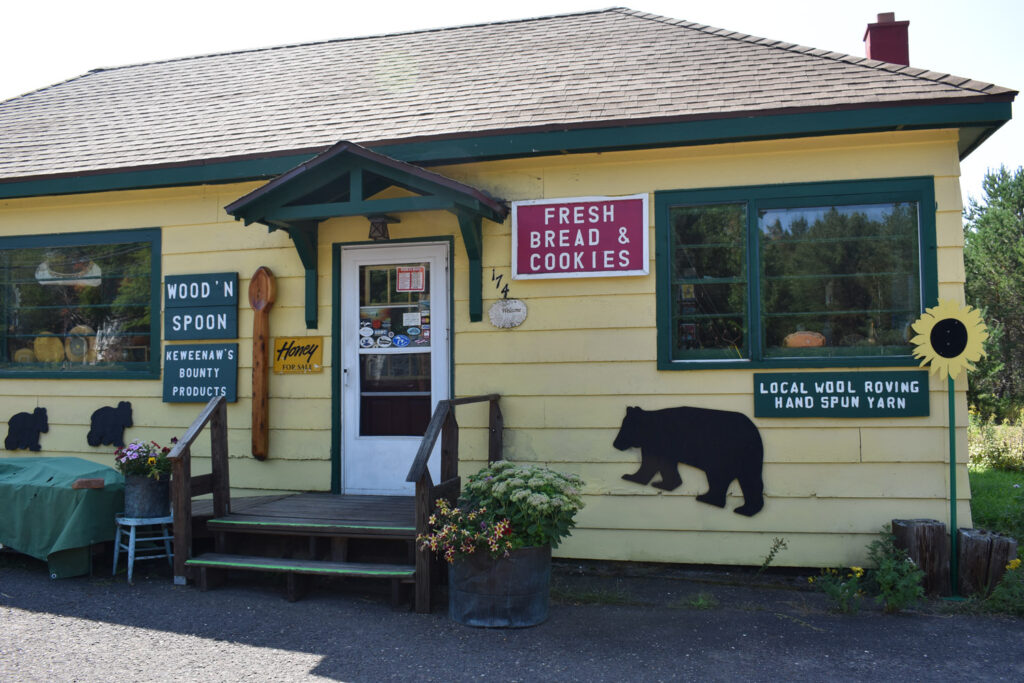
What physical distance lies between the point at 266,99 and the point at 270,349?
8.97 ft

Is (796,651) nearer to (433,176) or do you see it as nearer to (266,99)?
(433,176)

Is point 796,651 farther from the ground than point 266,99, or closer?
closer

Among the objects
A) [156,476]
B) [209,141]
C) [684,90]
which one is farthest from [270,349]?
[684,90]

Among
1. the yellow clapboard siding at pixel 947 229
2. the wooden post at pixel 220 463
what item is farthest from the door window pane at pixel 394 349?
the yellow clapboard siding at pixel 947 229

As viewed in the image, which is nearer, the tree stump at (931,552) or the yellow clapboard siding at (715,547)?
the tree stump at (931,552)

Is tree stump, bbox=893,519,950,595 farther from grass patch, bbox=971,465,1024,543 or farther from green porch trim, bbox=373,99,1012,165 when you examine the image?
green porch trim, bbox=373,99,1012,165

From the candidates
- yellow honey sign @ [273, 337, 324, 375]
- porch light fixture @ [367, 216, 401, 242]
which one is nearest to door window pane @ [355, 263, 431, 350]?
porch light fixture @ [367, 216, 401, 242]

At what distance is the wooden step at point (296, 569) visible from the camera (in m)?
5.16

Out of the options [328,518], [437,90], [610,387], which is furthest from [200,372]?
[610,387]

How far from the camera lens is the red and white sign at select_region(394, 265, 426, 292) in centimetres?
662

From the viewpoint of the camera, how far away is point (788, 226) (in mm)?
5973

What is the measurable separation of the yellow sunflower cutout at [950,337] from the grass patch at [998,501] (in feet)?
5.86

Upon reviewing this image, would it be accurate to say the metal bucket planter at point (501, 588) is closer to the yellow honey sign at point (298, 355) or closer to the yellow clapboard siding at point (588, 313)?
the yellow clapboard siding at point (588, 313)

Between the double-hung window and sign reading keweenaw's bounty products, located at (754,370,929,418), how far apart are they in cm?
11
